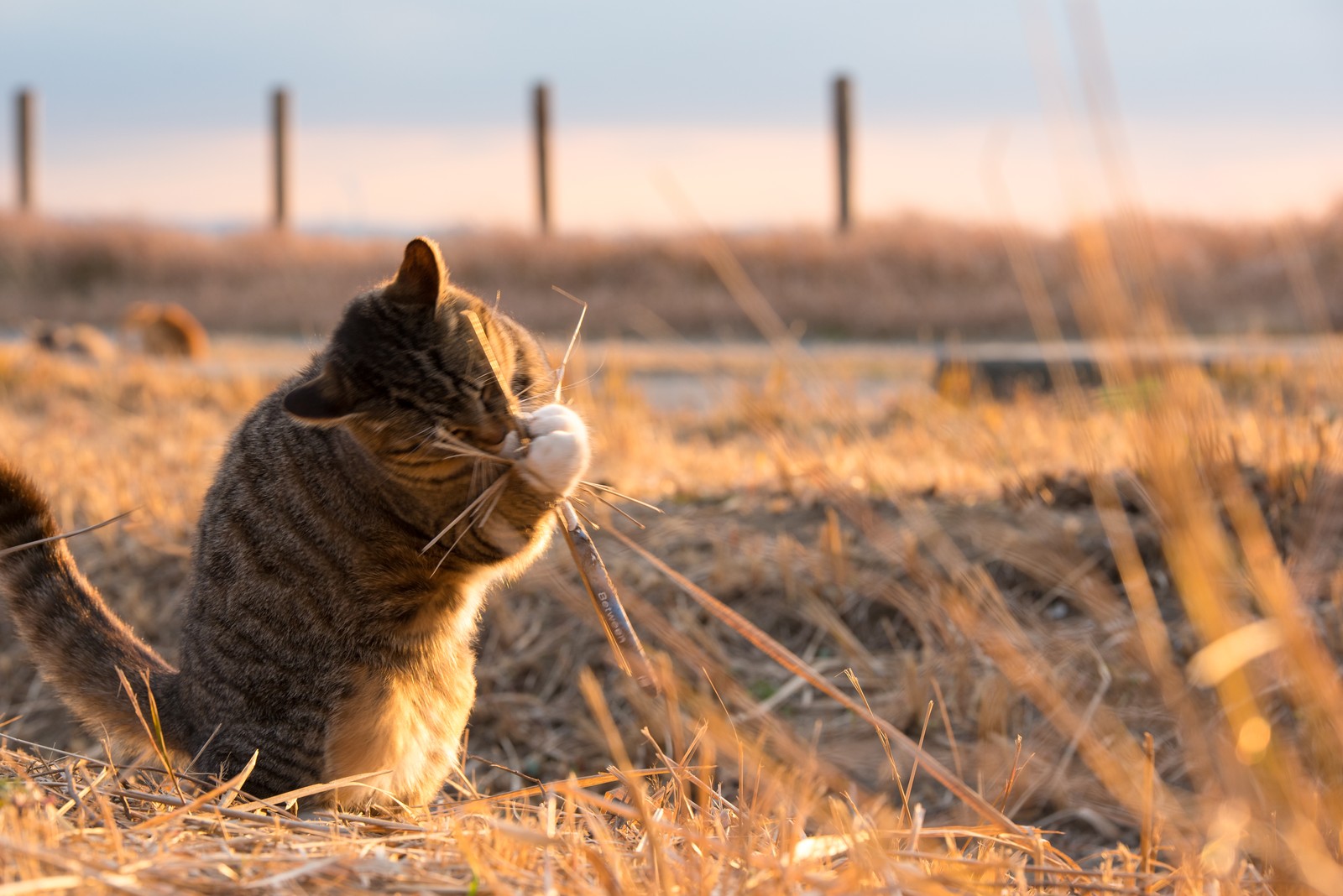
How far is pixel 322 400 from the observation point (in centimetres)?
227

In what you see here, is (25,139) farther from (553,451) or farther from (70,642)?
(553,451)

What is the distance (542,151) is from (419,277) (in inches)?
608

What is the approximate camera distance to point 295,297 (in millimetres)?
15094

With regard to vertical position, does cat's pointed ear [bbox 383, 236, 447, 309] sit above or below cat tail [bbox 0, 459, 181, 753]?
above

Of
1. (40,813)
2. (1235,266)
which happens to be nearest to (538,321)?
(1235,266)

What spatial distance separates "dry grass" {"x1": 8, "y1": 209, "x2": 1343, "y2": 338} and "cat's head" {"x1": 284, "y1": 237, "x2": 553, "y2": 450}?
30.0 feet

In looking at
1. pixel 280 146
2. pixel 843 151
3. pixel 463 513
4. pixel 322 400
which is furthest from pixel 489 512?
pixel 280 146

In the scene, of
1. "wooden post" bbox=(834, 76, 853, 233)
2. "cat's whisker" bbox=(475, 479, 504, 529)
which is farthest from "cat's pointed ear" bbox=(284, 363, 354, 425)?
"wooden post" bbox=(834, 76, 853, 233)

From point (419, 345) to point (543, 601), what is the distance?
65.5 inches

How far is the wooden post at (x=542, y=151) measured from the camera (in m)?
17.2

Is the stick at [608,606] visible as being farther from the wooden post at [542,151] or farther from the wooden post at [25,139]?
the wooden post at [25,139]

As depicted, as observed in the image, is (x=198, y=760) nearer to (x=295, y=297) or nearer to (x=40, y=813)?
(x=40, y=813)

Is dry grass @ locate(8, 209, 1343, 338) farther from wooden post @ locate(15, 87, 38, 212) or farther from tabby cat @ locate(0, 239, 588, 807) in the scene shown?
tabby cat @ locate(0, 239, 588, 807)

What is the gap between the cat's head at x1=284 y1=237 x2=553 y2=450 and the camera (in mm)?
2342
